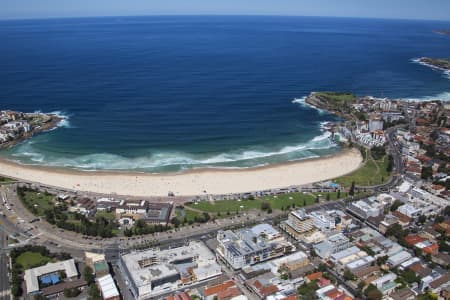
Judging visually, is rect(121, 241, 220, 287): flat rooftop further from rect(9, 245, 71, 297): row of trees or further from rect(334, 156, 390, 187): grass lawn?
rect(334, 156, 390, 187): grass lawn

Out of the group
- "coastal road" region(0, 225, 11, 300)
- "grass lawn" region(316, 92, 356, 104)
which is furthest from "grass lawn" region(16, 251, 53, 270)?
"grass lawn" region(316, 92, 356, 104)

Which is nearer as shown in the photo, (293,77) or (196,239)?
(196,239)

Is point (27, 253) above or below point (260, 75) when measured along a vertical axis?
below

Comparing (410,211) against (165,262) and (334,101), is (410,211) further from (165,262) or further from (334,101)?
(334,101)

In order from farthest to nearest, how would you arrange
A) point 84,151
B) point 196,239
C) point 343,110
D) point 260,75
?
1. point 260,75
2. point 343,110
3. point 84,151
4. point 196,239

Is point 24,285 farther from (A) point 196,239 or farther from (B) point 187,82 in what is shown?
(B) point 187,82

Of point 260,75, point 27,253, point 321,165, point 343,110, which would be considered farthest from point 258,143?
point 260,75

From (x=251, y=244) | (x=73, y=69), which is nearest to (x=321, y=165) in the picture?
(x=251, y=244)

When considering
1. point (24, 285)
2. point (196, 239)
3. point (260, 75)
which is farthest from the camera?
point (260, 75)

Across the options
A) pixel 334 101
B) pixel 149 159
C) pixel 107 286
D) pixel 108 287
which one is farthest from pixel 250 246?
pixel 334 101
